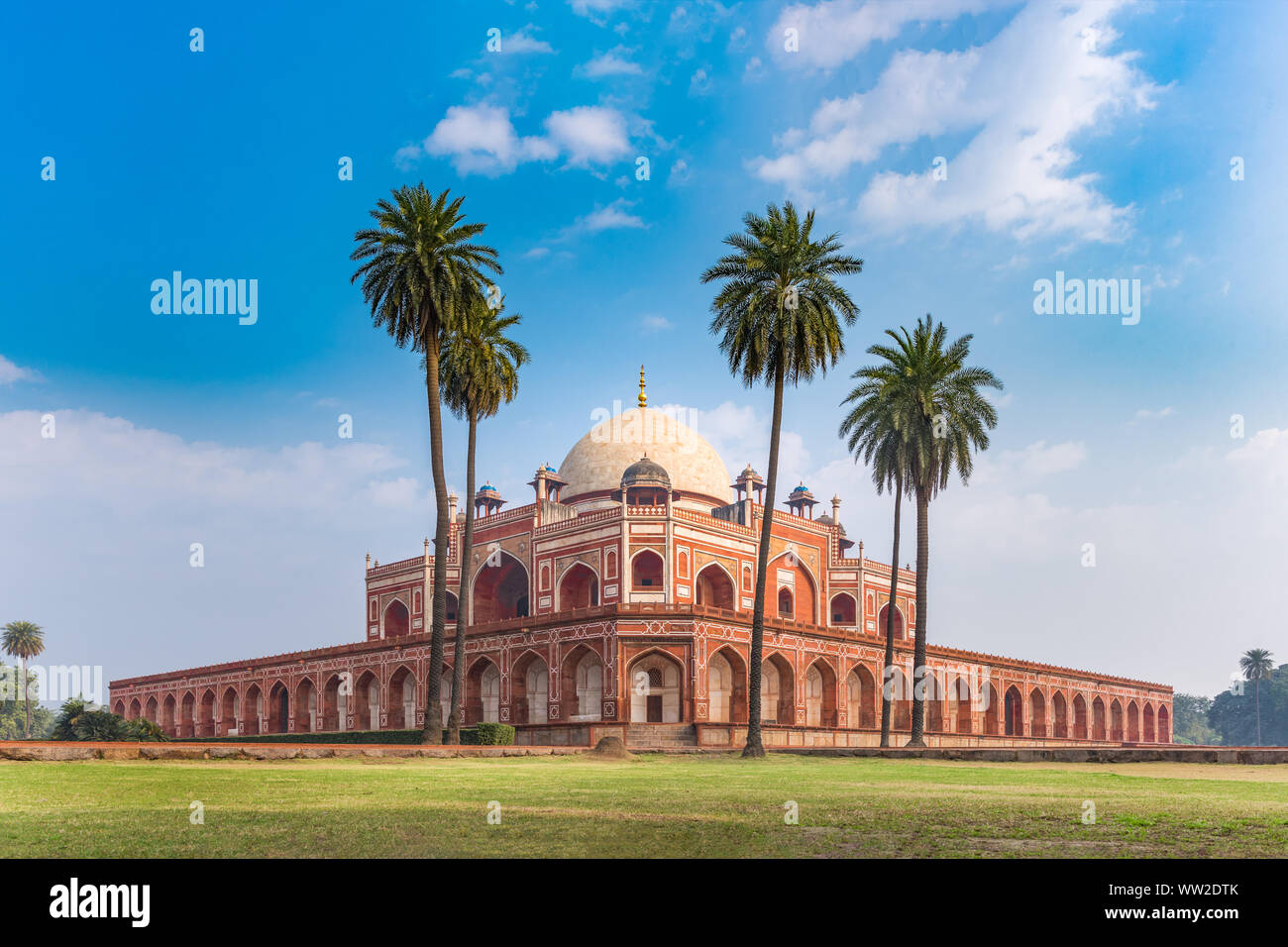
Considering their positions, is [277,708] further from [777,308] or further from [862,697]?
[777,308]

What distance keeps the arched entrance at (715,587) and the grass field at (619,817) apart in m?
43.7

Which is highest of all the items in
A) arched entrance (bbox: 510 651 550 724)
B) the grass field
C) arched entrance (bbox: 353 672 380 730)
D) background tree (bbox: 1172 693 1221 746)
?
the grass field

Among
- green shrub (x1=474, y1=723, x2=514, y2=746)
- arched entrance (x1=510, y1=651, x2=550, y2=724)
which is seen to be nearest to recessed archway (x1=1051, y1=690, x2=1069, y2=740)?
arched entrance (x1=510, y1=651, x2=550, y2=724)

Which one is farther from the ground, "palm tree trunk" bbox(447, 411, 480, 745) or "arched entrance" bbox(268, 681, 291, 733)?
"palm tree trunk" bbox(447, 411, 480, 745)

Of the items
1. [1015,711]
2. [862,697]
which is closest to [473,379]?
[862,697]

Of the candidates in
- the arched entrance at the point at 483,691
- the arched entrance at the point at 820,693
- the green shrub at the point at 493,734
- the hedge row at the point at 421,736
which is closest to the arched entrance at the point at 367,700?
the arched entrance at the point at 483,691

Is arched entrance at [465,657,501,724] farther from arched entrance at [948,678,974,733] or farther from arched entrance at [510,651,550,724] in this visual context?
arched entrance at [948,678,974,733]

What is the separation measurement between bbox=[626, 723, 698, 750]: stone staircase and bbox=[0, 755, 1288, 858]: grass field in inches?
1080

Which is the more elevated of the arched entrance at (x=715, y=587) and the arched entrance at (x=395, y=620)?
the arched entrance at (x=715, y=587)

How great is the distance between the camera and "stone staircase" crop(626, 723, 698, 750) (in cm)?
4375

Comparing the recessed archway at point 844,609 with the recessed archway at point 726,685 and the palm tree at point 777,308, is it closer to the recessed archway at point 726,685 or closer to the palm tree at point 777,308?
the recessed archway at point 726,685

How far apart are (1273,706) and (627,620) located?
104 metres

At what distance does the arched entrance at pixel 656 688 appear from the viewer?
161ft

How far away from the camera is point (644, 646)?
159 feet
